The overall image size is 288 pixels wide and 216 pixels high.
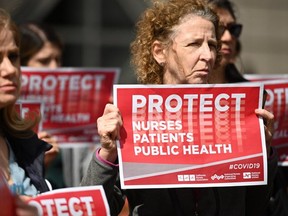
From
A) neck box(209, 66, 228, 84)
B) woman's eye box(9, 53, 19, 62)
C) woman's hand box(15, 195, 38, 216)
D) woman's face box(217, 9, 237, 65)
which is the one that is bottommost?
woman's hand box(15, 195, 38, 216)

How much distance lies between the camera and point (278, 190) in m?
5.41

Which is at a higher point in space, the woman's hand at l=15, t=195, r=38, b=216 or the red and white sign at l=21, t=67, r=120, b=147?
the red and white sign at l=21, t=67, r=120, b=147

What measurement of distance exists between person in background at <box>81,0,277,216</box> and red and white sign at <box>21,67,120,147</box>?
1986mm

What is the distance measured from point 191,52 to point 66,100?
7.84 ft

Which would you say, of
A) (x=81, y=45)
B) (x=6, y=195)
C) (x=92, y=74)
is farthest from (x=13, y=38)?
(x=81, y=45)

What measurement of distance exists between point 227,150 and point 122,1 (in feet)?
35.0

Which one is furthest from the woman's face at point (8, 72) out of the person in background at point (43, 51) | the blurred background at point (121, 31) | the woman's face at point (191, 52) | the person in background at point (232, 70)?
the blurred background at point (121, 31)

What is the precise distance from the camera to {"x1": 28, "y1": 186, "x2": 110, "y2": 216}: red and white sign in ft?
12.9

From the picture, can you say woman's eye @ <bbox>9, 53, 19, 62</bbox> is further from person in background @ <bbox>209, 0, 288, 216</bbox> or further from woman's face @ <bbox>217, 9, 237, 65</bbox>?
woman's face @ <bbox>217, 9, 237, 65</bbox>

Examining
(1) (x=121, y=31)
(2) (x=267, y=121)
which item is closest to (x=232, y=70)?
(2) (x=267, y=121)

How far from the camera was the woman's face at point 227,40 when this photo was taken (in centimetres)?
570

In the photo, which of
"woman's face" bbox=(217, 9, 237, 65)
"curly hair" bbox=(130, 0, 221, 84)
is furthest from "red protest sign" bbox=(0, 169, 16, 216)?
"woman's face" bbox=(217, 9, 237, 65)

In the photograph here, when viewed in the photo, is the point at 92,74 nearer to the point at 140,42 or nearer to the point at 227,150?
the point at 140,42

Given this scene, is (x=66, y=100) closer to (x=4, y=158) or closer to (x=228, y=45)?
(x=228, y=45)
